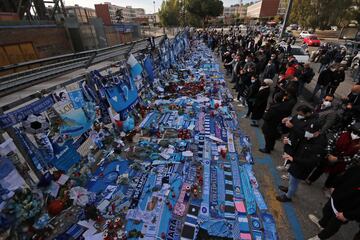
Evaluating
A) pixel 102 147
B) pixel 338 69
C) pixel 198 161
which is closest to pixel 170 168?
Result: pixel 198 161

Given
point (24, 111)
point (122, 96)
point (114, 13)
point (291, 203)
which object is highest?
point (114, 13)

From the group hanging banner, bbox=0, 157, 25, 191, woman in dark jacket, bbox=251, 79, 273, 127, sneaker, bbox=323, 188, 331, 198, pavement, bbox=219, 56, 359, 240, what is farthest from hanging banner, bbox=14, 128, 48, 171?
woman in dark jacket, bbox=251, 79, 273, 127

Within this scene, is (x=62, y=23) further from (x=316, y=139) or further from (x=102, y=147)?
(x=316, y=139)

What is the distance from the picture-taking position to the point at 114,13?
91.6m

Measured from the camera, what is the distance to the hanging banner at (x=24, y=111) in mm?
2564

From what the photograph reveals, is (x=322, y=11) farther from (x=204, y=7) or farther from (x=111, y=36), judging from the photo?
(x=111, y=36)

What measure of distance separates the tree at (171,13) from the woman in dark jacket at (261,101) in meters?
56.3

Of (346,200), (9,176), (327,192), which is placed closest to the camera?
(346,200)

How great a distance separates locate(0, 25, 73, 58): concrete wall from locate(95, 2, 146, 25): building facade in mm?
26759

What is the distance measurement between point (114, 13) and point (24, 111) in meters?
108

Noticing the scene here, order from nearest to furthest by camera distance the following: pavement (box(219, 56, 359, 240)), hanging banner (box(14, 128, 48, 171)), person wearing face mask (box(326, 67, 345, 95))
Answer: hanging banner (box(14, 128, 48, 171)), pavement (box(219, 56, 359, 240)), person wearing face mask (box(326, 67, 345, 95))

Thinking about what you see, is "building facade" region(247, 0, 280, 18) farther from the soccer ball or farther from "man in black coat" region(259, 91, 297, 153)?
the soccer ball

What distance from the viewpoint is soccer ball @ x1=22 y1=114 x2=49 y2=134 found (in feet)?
9.43

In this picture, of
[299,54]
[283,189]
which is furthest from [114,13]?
[283,189]
